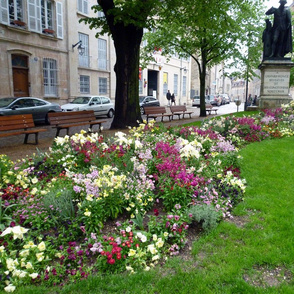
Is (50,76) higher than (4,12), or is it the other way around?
(4,12)

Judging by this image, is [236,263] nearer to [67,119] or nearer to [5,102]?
[67,119]

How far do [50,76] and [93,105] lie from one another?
5317 millimetres

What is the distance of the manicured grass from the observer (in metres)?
2.48

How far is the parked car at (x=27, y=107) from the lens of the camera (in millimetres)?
14102

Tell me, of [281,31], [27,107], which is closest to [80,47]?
[27,107]

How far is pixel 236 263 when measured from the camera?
279 cm

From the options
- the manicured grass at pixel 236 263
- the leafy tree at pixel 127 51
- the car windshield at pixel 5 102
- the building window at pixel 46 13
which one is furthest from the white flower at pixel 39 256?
the building window at pixel 46 13

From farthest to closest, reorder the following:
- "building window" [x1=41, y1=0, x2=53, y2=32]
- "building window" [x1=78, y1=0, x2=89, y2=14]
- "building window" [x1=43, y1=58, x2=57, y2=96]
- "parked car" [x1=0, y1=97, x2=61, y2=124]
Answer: "building window" [x1=78, y1=0, x2=89, y2=14], "building window" [x1=43, y1=58, x2=57, y2=96], "building window" [x1=41, y1=0, x2=53, y2=32], "parked car" [x1=0, y1=97, x2=61, y2=124]

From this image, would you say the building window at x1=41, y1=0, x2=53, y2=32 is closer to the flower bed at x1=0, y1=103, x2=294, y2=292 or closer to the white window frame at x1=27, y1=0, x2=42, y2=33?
the white window frame at x1=27, y1=0, x2=42, y2=33

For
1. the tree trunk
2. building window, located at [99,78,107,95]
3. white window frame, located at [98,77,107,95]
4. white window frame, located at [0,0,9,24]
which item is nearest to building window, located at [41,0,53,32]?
white window frame, located at [0,0,9,24]

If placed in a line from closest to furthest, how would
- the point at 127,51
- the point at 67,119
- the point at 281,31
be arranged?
the point at 67,119, the point at 127,51, the point at 281,31

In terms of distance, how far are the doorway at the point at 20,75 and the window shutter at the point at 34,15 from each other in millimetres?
2055

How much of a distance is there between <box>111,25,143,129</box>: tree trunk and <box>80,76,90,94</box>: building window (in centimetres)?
1475

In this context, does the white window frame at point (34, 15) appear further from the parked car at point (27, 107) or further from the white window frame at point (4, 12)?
the parked car at point (27, 107)
